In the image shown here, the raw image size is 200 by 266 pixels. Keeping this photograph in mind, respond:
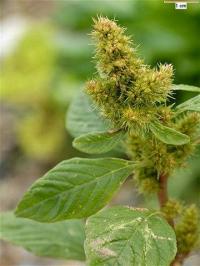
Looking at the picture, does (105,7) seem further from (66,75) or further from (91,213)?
(91,213)

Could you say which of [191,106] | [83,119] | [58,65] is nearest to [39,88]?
[58,65]

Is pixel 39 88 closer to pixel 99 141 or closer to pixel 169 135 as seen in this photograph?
pixel 99 141

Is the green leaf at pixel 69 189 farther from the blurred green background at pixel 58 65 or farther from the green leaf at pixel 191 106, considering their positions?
the blurred green background at pixel 58 65

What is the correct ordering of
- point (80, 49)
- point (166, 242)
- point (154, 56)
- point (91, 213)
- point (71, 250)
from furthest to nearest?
1. point (80, 49)
2. point (154, 56)
3. point (71, 250)
4. point (91, 213)
5. point (166, 242)

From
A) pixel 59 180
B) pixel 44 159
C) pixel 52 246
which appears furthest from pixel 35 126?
pixel 59 180

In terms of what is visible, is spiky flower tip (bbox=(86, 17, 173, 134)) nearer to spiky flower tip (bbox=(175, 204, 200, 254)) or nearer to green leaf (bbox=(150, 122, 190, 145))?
green leaf (bbox=(150, 122, 190, 145))

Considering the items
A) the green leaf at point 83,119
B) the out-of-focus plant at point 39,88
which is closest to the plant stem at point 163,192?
the green leaf at point 83,119

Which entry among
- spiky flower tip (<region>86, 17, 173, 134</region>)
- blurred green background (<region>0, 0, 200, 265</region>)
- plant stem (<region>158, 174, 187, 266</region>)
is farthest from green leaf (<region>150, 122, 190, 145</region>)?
blurred green background (<region>0, 0, 200, 265</region>)
